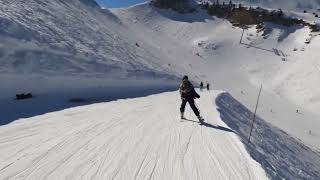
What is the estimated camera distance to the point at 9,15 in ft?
A: 91.2

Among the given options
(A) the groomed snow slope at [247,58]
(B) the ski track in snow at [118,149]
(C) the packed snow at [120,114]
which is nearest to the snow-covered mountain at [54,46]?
(C) the packed snow at [120,114]

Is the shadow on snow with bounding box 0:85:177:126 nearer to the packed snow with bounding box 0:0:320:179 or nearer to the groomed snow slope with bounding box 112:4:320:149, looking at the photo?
the packed snow with bounding box 0:0:320:179

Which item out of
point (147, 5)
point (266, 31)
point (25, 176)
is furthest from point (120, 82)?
point (147, 5)

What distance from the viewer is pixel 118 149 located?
1041cm

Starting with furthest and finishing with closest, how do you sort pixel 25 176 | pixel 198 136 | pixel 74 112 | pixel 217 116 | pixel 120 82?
pixel 120 82, pixel 217 116, pixel 74 112, pixel 198 136, pixel 25 176

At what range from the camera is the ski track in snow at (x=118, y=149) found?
8594 millimetres

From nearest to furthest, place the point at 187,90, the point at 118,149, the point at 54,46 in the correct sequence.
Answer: the point at 118,149, the point at 187,90, the point at 54,46

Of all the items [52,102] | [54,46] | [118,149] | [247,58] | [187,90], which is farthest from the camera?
[247,58]

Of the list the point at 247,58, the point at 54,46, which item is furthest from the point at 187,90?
the point at 247,58

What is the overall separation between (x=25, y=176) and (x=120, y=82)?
19.8 m

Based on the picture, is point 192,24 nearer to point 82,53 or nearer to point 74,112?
point 82,53

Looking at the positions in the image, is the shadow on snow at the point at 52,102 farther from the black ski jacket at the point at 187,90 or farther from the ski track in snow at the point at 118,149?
the black ski jacket at the point at 187,90

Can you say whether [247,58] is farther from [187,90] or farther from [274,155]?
[187,90]

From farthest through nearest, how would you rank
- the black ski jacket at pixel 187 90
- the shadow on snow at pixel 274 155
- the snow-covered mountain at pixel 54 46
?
1. the snow-covered mountain at pixel 54 46
2. the black ski jacket at pixel 187 90
3. the shadow on snow at pixel 274 155
